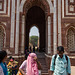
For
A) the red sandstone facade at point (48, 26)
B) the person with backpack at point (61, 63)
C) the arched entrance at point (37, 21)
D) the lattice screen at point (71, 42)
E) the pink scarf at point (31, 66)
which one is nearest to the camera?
the pink scarf at point (31, 66)

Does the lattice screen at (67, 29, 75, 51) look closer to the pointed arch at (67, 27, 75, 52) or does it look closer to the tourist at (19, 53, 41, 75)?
the pointed arch at (67, 27, 75, 52)

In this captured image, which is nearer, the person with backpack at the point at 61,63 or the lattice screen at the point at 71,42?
the person with backpack at the point at 61,63

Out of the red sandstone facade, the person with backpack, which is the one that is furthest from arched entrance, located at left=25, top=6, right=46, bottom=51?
the person with backpack

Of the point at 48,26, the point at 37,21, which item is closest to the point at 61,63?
the point at 48,26

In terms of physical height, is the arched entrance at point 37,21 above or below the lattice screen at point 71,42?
above

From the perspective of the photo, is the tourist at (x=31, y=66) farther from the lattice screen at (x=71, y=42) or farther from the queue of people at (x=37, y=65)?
the lattice screen at (x=71, y=42)

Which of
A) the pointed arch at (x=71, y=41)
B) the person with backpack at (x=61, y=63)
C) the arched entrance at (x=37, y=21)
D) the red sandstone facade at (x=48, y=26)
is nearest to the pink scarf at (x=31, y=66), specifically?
the person with backpack at (x=61, y=63)

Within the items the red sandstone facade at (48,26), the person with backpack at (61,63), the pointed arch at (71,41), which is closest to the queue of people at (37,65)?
the person with backpack at (61,63)

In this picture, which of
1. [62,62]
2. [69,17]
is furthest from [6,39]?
[62,62]

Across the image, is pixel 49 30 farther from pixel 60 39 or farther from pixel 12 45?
pixel 12 45

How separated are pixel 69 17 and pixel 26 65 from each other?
21.3 feet

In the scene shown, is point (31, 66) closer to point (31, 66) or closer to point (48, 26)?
point (31, 66)

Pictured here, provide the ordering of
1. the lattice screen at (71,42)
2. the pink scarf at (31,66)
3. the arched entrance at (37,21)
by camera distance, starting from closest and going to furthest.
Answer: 1. the pink scarf at (31,66)
2. the lattice screen at (71,42)
3. the arched entrance at (37,21)

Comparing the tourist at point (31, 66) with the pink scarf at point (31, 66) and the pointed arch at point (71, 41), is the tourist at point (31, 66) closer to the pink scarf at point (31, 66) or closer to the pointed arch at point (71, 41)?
the pink scarf at point (31, 66)
